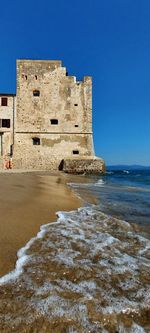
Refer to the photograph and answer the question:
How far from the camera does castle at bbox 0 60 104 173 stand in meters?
26.9

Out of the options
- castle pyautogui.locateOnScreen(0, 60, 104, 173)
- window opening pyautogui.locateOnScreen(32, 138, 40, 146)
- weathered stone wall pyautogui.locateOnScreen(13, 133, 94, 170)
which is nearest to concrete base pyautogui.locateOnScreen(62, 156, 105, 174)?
castle pyautogui.locateOnScreen(0, 60, 104, 173)

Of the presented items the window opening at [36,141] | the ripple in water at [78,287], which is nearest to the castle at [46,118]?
the window opening at [36,141]

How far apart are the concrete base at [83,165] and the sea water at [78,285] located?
21.4 meters

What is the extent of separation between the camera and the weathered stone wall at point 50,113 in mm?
26922

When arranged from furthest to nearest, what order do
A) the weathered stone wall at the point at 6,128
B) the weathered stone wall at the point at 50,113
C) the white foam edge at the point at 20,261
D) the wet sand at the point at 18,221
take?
1. the weathered stone wall at the point at 50,113
2. the weathered stone wall at the point at 6,128
3. the wet sand at the point at 18,221
4. the white foam edge at the point at 20,261

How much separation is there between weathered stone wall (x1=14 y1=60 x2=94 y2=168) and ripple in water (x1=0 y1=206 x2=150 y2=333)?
23.8 meters

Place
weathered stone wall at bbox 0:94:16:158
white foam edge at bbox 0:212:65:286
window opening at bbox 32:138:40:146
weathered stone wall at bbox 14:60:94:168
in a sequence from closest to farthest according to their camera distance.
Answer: white foam edge at bbox 0:212:65:286, weathered stone wall at bbox 0:94:16:158, weathered stone wall at bbox 14:60:94:168, window opening at bbox 32:138:40:146

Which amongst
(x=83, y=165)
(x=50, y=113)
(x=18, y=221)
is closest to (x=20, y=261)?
(x=18, y=221)

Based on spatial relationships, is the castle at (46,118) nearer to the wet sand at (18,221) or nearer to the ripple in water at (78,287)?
the wet sand at (18,221)

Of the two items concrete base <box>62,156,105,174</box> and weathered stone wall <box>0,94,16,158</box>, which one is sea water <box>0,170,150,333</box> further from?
weathered stone wall <box>0,94,16,158</box>

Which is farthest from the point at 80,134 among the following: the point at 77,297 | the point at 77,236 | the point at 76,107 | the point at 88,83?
the point at 77,297

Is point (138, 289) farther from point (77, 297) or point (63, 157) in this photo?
point (63, 157)

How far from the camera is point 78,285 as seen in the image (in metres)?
2.31

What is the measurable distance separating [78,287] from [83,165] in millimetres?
23369
